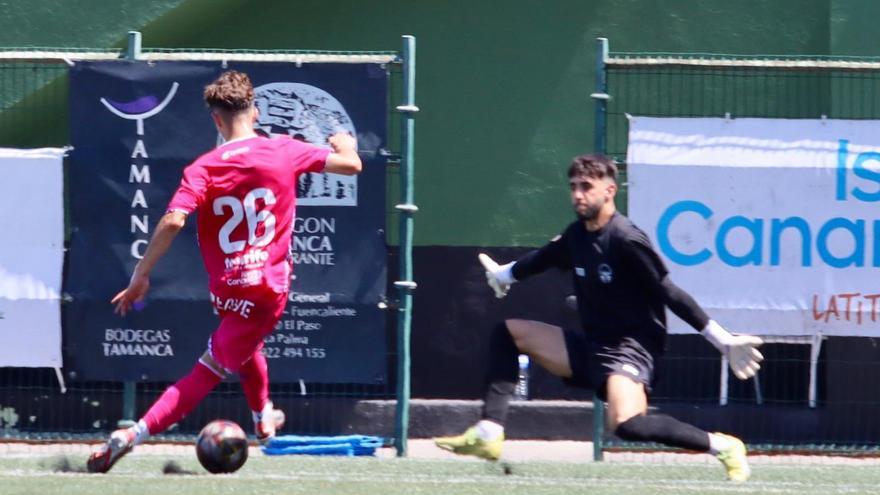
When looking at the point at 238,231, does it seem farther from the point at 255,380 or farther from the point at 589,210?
the point at 589,210

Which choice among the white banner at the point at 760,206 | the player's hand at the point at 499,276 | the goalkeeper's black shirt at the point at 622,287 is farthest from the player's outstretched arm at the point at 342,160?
the white banner at the point at 760,206

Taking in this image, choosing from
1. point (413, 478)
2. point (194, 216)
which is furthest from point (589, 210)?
point (194, 216)

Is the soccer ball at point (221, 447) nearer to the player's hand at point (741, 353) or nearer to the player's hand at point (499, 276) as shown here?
the player's hand at point (499, 276)

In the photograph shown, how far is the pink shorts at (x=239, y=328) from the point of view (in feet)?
23.9

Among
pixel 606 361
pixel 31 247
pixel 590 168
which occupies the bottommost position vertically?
pixel 606 361

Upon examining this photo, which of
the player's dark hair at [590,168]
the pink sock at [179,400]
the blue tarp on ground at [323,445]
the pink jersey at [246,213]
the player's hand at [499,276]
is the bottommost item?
the blue tarp on ground at [323,445]

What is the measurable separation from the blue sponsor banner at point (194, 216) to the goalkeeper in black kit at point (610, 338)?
5.08ft

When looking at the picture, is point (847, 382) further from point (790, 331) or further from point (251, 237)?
point (251, 237)

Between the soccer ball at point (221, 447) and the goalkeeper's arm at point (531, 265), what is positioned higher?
the goalkeeper's arm at point (531, 265)

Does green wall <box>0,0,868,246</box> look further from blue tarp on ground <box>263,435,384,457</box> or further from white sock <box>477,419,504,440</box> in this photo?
white sock <box>477,419,504,440</box>

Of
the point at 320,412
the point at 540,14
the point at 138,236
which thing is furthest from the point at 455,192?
the point at 138,236

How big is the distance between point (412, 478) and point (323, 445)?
1751 mm

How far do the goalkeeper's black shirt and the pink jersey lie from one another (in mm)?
1462

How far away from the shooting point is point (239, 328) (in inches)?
288
